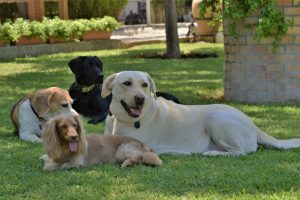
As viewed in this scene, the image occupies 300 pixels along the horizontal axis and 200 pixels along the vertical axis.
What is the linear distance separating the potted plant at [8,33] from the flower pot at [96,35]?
9.16 feet

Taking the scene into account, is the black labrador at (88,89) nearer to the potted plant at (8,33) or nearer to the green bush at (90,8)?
the potted plant at (8,33)

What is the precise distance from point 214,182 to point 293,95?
4.93 m

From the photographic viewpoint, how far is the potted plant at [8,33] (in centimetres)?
1791

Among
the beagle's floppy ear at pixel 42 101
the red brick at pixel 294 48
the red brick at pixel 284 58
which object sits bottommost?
the beagle's floppy ear at pixel 42 101

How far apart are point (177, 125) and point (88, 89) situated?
297cm

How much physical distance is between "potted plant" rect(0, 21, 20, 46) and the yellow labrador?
12.2m

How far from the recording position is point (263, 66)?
9.80 m

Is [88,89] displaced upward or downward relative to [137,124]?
upward

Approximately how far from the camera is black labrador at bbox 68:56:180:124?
9.02m

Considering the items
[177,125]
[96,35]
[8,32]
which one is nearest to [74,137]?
[177,125]

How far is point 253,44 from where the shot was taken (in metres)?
9.86

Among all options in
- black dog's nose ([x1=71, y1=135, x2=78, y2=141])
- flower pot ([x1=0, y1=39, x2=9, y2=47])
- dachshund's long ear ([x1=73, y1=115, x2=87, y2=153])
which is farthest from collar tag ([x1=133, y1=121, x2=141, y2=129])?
flower pot ([x1=0, y1=39, x2=9, y2=47])

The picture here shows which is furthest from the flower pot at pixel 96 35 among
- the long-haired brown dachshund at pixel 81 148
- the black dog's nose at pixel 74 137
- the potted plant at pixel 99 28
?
the black dog's nose at pixel 74 137

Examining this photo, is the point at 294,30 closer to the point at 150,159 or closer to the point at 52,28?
the point at 150,159
